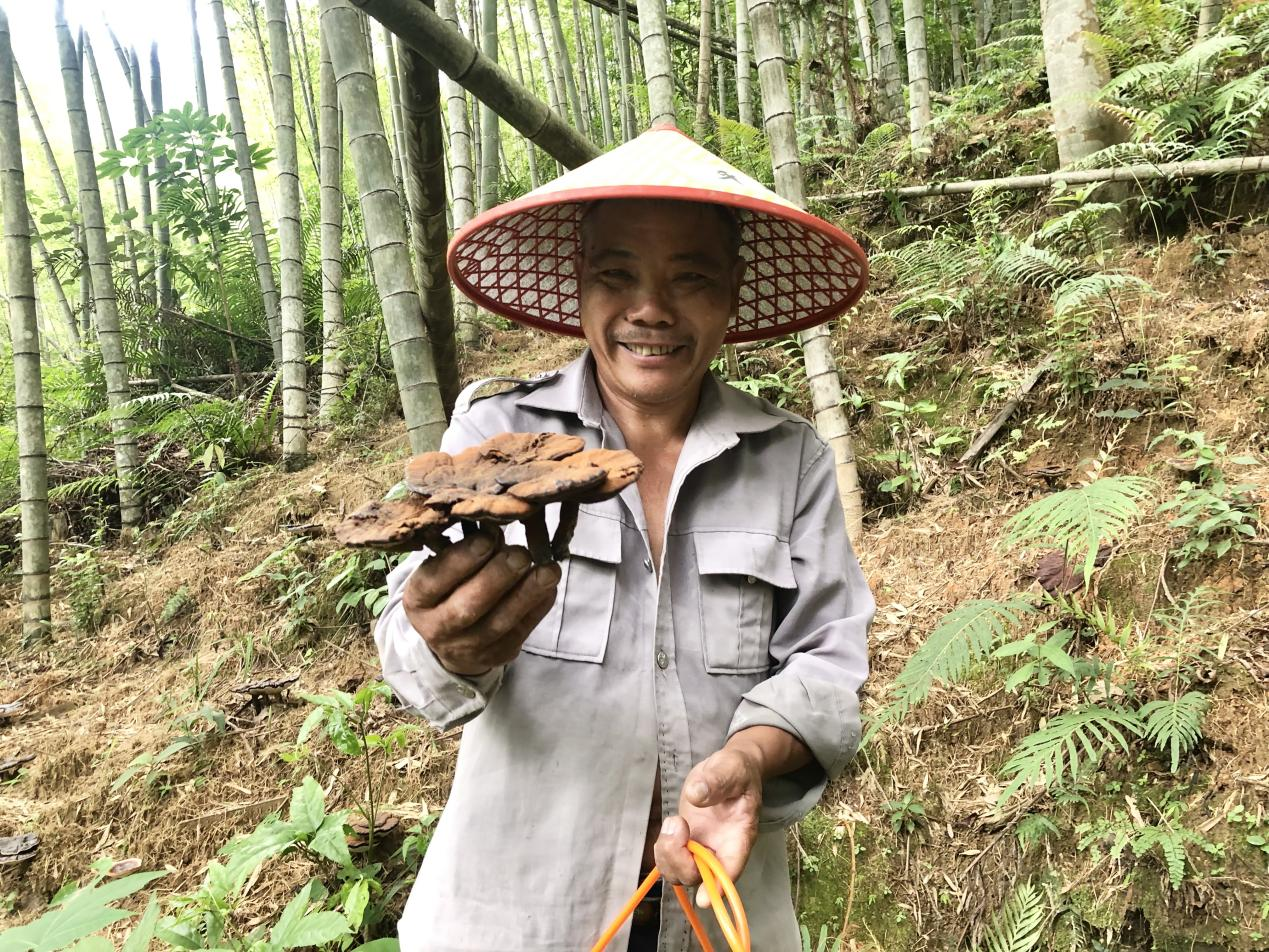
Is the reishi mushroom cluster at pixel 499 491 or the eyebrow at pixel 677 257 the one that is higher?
the eyebrow at pixel 677 257

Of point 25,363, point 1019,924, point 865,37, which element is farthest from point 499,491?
point 865,37

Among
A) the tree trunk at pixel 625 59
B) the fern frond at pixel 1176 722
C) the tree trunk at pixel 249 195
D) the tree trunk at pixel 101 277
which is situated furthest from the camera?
the tree trunk at pixel 625 59

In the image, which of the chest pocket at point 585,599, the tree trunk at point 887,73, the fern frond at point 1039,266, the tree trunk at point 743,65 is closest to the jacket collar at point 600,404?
the chest pocket at point 585,599

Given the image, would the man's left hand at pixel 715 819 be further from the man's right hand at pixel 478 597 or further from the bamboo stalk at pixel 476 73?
the bamboo stalk at pixel 476 73

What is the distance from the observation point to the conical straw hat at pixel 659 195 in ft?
4.37

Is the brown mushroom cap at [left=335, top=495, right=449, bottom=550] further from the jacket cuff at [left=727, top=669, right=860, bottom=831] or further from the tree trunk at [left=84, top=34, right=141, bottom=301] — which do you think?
the tree trunk at [left=84, top=34, right=141, bottom=301]

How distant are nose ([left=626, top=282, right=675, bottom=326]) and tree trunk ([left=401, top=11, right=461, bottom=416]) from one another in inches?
38.9

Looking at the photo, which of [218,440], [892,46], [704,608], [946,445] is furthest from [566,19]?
[704,608]

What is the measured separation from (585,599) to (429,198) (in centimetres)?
149

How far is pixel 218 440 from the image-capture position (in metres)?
5.95

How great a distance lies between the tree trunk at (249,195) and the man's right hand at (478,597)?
23.5ft

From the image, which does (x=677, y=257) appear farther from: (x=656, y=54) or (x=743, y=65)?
(x=743, y=65)

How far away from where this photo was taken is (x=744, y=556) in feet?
4.58

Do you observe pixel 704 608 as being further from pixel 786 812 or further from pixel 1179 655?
pixel 1179 655
